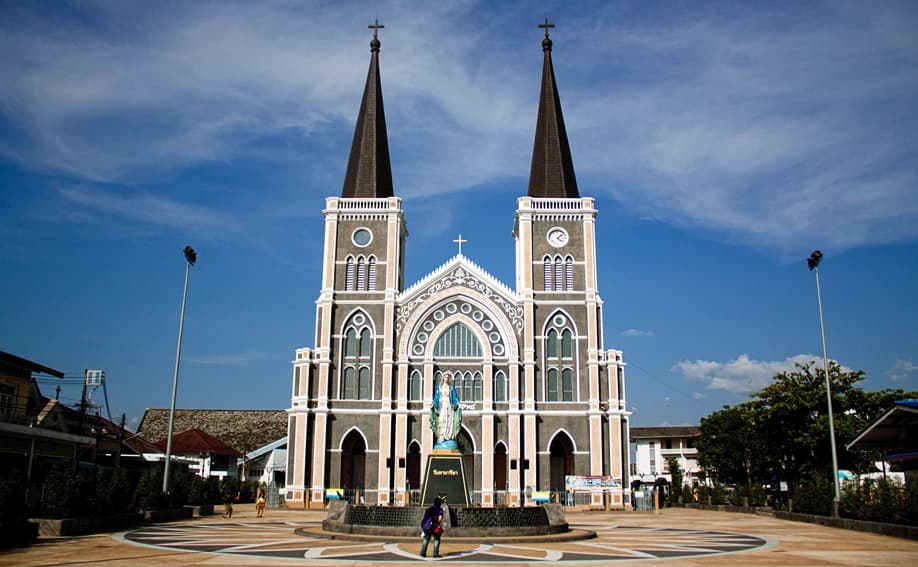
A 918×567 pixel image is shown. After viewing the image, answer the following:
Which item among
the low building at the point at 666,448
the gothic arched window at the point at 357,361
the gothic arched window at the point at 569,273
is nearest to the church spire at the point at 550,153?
the gothic arched window at the point at 569,273

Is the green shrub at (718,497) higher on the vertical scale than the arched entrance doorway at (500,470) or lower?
lower

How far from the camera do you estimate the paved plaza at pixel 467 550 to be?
639 inches

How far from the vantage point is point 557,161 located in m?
53.1

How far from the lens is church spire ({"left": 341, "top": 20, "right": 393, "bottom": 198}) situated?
174 ft

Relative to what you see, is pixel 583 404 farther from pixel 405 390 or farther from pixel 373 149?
pixel 373 149

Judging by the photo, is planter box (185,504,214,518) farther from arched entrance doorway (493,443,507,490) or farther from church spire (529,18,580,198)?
church spire (529,18,580,198)

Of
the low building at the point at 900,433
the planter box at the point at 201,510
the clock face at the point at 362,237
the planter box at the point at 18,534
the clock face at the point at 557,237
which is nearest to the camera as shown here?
the planter box at the point at 18,534

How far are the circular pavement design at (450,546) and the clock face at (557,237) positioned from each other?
27578 millimetres

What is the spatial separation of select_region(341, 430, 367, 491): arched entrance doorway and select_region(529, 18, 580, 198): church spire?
2067 cm

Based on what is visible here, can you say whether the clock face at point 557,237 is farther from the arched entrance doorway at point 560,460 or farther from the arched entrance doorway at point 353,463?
the arched entrance doorway at point 353,463

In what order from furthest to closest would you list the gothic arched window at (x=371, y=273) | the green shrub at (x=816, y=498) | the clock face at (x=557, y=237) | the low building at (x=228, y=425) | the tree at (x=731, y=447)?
the low building at (x=228, y=425), the tree at (x=731, y=447), the clock face at (x=557, y=237), the gothic arched window at (x=371, y=273), the green shrub at (x=816, y=498)

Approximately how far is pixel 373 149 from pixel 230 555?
1558 inches

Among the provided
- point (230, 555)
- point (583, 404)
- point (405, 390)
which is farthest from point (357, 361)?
point (230, 555)

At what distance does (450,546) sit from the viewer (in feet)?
65.2
